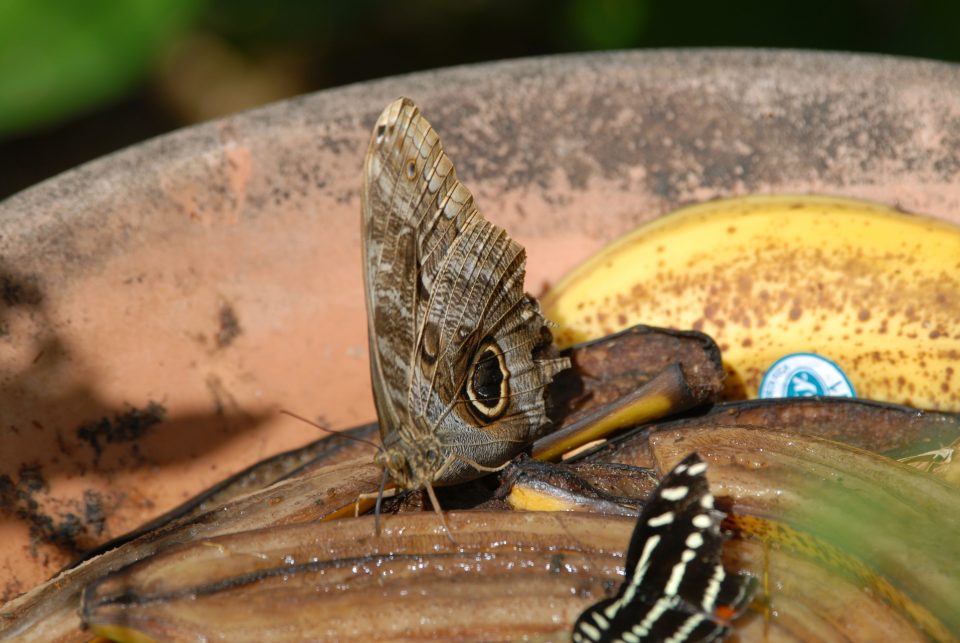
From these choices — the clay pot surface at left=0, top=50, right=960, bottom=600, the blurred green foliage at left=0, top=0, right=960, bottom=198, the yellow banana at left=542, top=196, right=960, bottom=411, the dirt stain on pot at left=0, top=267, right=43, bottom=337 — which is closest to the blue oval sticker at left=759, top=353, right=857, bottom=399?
the yellow banana at left=542, top=196, right=960, bottom=411

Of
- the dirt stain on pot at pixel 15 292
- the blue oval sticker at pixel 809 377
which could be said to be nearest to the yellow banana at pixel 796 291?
the blue oval sticker at pixel 809 377

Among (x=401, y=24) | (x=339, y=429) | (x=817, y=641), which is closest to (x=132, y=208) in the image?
(x=339, y=429)

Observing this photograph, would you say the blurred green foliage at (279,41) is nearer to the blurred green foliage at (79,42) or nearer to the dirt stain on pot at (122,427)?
the blurred green foliage at (79,42)

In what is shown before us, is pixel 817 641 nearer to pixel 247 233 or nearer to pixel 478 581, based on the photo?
pixel 478 581

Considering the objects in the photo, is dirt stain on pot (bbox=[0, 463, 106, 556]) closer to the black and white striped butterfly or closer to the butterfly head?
the butterfly head

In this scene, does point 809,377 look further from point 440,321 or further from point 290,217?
point 290,217

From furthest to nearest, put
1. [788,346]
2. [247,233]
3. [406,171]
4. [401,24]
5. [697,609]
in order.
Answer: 1. [401,24]
2. [247,233]
3. [788,346]
4. [406,171]
5. [697,609]
